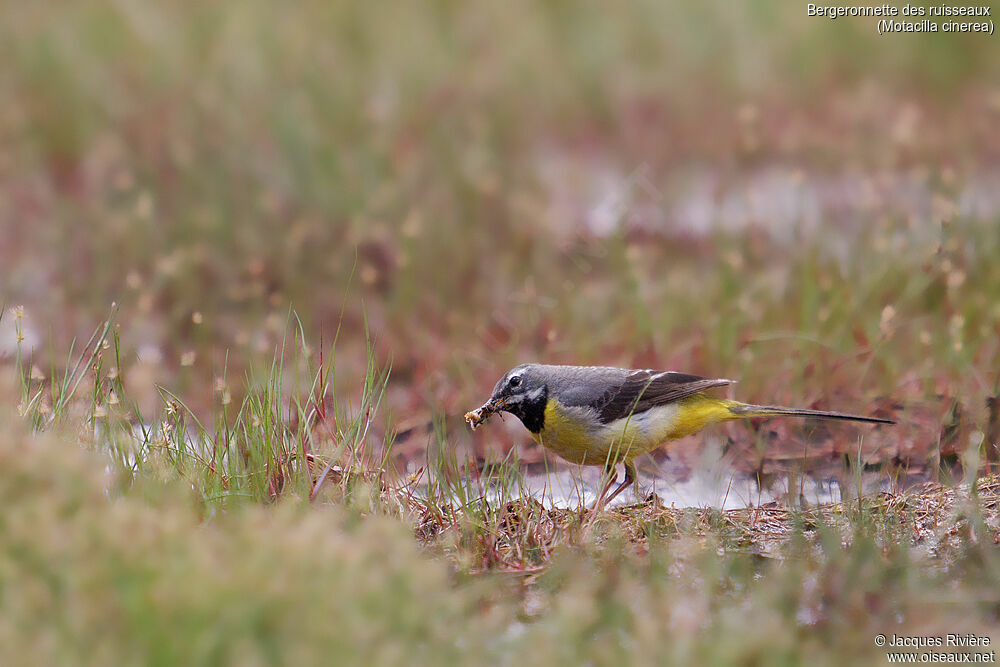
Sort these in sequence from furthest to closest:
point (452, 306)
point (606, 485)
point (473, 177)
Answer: point (473, 177), point (452, 306), point (606, 485)

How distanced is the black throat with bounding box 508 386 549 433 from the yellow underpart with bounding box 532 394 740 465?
3cm

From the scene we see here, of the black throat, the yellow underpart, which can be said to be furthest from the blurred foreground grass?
the black throat

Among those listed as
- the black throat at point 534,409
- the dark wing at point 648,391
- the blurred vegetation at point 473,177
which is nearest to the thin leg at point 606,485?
the dark wing at point 648,391

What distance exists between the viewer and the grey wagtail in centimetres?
462

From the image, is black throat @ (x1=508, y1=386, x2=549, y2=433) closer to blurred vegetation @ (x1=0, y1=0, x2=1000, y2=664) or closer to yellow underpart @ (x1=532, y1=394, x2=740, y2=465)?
yellow underpart @ (x1=532, y1=394, x2=740, y2=465)

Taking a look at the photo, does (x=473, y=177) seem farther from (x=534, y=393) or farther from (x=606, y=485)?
(x=606, y=485)

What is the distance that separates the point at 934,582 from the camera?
364 centimetres

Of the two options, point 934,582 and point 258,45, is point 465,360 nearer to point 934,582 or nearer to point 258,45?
point 934,582

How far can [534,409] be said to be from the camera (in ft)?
15.4

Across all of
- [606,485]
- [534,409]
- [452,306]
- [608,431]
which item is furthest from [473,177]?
[606,485]

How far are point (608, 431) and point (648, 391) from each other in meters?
0.39

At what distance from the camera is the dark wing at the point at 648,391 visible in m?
4.75

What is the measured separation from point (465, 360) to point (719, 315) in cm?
141

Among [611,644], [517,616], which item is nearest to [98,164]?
[517,616]
